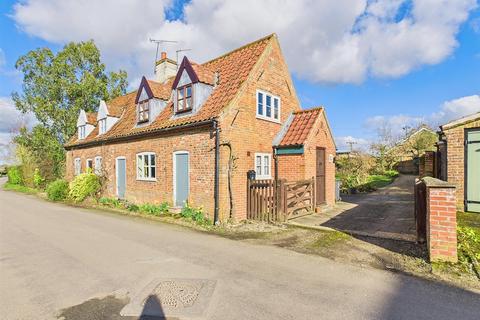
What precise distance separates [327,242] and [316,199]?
18.5ft

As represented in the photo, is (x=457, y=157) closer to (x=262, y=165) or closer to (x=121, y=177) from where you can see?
(x=262, y=165)

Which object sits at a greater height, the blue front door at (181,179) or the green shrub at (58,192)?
the blue front door at (181,179)

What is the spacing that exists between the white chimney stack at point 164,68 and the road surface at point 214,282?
548 inches

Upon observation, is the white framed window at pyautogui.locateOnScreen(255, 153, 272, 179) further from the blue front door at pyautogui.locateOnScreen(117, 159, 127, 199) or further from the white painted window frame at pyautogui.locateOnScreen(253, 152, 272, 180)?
the blue front door at pyautogui.locateOnScreen(117, 159, 127, 199)

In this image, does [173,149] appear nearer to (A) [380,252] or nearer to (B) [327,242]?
(B) [327,242]

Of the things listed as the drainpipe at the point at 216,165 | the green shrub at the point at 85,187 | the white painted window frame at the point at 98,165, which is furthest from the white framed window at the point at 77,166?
the drainpipe at the point at 216,165

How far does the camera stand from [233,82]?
39.8ft

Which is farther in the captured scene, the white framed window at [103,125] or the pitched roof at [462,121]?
the white framed window at [103,125]

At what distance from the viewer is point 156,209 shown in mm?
13023

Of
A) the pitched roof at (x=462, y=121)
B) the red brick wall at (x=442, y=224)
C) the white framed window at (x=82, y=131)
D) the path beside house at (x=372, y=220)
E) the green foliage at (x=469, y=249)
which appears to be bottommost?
the path beside house at (x=372, y=220)

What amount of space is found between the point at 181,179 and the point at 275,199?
14.7 ft

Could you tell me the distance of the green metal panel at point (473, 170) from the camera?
9.91 metres

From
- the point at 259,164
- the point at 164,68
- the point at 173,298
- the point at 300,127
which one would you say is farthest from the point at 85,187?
the point at 173,298

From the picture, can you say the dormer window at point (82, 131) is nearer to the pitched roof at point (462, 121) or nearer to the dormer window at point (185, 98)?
the dormer window at point (185, 98)
